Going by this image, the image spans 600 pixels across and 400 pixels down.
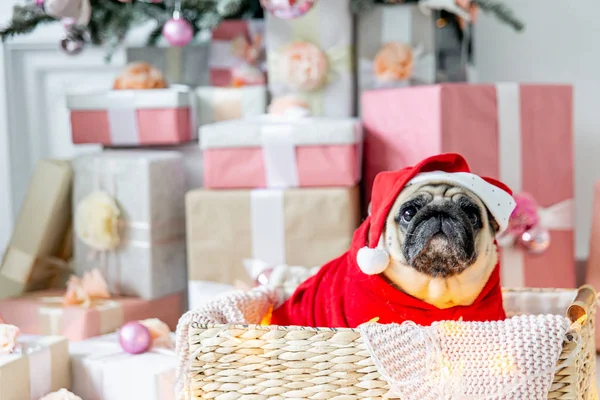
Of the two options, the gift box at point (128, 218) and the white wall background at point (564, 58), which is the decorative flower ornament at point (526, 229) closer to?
the white wall background at point (564, 58)

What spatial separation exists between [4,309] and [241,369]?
66cm

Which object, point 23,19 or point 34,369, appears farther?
point 23,19

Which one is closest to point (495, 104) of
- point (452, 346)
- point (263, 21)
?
point (263, 21)

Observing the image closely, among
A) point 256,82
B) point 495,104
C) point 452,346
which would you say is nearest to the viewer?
point 452,346

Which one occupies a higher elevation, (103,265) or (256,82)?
(256,82)

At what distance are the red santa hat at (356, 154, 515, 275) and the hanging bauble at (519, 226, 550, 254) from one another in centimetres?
37

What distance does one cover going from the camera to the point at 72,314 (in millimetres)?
1166

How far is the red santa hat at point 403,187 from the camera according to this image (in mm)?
805

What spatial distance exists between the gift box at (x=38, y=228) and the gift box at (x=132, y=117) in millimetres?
89

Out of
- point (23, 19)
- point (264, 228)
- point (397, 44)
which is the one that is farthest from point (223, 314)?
point (23, 19)

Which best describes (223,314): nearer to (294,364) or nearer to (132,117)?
(294,364)

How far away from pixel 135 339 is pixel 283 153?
0.39 m

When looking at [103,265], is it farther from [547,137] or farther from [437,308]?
[547,137]

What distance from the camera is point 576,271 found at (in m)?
1.33
